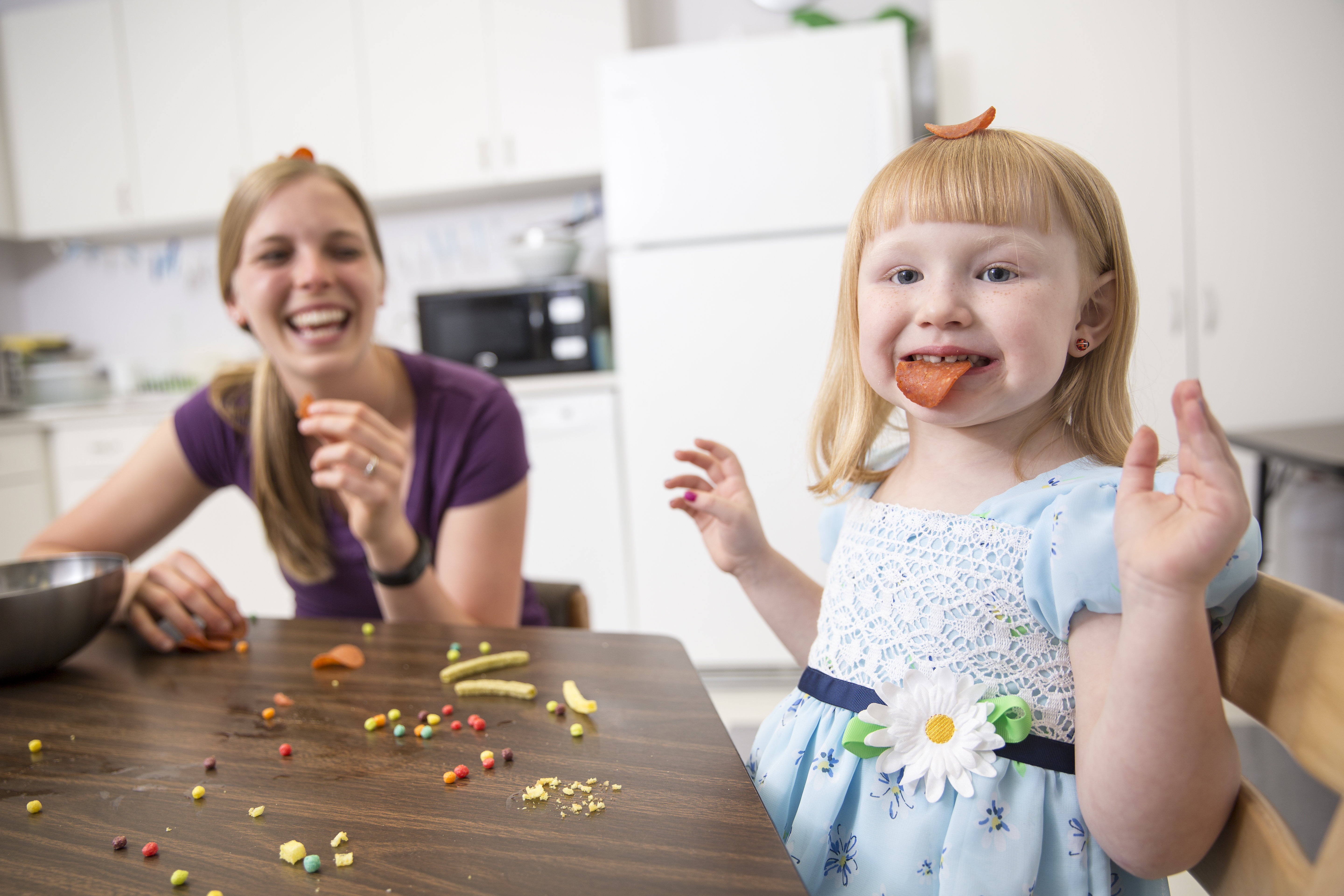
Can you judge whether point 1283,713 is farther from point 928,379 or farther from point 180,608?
point 180,608

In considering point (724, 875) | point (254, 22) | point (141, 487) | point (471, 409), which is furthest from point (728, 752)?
point (254, 22)

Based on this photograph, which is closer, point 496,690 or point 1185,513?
point 1185,513

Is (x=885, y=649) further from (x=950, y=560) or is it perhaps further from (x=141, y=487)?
(x=141, y=487)

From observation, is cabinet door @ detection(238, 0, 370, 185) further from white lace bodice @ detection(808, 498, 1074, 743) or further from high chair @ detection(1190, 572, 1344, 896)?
high chair @ detection(1190, 572, 1344, 896)

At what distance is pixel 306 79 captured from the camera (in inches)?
129

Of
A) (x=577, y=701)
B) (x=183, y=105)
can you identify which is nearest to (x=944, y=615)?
(x=577, y=701)

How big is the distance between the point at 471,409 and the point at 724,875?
1.03 metres

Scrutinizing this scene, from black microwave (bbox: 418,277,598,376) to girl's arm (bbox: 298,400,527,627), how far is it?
164cm

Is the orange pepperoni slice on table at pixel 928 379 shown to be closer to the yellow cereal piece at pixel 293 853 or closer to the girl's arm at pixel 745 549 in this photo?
the girl's arm at pixel 745 549

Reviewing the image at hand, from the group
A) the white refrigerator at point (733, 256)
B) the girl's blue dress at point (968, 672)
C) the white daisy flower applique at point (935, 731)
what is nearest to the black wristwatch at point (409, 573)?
the girl's blue dress at point (968, 672)

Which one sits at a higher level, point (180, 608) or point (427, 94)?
point (427, 94)

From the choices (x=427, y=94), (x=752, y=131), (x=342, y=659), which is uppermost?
(x=427, y=94)

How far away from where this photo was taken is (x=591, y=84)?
121 inches

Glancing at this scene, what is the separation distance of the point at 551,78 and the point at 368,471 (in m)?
2.43
